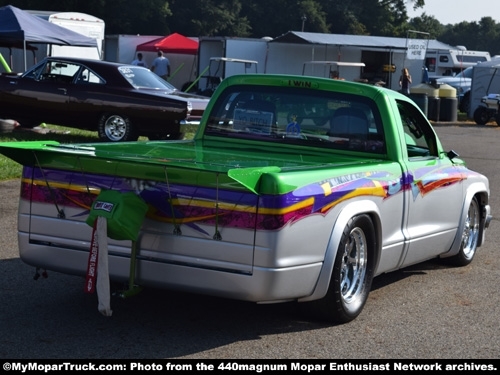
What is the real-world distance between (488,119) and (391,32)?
57184mm

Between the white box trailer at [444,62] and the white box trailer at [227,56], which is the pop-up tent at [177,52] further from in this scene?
the white box trailer at [444,62]

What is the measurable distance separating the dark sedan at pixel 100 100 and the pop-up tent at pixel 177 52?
19146 mm

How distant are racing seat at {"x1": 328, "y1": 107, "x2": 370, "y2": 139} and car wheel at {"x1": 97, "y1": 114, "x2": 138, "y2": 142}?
10.4m

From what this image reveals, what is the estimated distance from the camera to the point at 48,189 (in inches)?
231

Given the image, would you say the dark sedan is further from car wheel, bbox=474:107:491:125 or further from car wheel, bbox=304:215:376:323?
car wheel, bbox=474:107:491:125

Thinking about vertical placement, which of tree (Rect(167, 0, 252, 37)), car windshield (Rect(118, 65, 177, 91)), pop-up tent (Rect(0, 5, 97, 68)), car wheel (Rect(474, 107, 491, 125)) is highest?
tree (Rect(167, 0, 252, 37))

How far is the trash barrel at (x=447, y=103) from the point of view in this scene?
31938 millimetres

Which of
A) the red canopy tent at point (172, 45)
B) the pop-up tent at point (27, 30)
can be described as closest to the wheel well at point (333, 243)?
the pop-up tent at point (27, 30)

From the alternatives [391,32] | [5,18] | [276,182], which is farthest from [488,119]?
[391,32]

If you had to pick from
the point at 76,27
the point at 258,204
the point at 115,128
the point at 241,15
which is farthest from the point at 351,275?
the point at 241,15

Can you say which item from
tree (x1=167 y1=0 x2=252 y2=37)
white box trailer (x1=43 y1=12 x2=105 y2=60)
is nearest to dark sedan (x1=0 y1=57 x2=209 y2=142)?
white box trailer (x1=43 y1=12 x2=105 y2=60)

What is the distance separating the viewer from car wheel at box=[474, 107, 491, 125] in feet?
105

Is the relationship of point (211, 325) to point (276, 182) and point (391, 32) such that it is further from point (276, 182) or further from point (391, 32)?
point (391, 32)
